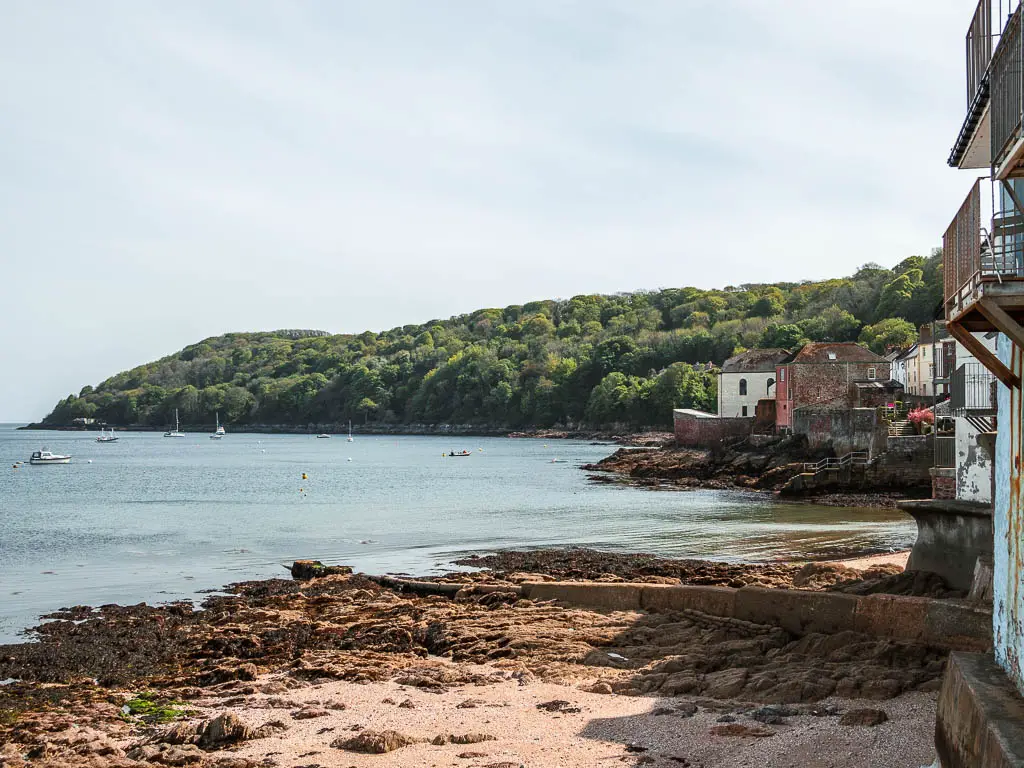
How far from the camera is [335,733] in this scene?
1094 cm

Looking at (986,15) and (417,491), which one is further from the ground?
(986,15)

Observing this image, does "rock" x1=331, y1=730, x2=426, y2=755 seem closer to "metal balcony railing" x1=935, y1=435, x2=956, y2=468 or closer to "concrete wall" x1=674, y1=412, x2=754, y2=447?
"metal balcony railing" x1=935, y1=435, x2=956, y2=468

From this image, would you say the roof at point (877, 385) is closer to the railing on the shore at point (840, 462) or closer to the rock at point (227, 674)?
the railing on the shore at point (840, 462)

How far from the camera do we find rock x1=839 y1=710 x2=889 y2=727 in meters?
9.77

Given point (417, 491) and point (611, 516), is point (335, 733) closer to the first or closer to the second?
point (611, 516)

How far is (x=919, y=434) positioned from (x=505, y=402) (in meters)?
129

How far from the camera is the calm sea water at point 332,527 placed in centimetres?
2667

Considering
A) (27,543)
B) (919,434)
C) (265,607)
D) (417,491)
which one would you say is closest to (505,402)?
(417,491)

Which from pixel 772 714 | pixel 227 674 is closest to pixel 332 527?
pixel 227 674

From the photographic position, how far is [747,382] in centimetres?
8806

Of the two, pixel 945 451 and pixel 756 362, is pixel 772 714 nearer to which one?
pixel 945 451

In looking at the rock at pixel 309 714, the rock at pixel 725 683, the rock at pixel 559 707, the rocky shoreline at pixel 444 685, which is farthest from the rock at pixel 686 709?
the rock at pixel 309 714

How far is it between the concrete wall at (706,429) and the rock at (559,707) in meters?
62.2

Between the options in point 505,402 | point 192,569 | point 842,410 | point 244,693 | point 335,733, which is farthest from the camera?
point 505,402
